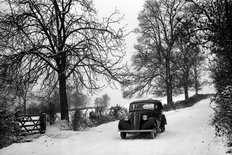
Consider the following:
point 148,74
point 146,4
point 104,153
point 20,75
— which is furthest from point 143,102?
point 146,4

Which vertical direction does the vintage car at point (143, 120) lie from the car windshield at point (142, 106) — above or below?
below

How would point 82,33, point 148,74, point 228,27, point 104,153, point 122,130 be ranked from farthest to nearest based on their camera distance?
point 148,74
point 82,33
point 122,130
point 228,27
point 104,153

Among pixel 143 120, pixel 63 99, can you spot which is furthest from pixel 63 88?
pixel 143 120

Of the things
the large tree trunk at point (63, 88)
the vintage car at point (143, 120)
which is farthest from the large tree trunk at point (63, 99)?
the vintage car at point (143, 120)

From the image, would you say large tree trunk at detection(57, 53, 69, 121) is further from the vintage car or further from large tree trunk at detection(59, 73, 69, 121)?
the vintage car

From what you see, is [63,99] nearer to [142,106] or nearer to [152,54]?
[142,106]

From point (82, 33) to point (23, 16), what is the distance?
366 centimetres

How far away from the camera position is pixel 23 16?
13938 mm

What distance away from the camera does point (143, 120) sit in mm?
11070

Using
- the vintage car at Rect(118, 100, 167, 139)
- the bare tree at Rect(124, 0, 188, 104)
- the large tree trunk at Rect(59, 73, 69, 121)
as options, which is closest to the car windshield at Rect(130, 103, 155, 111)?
the vintage car at Rect(118, 100, 167, 139)

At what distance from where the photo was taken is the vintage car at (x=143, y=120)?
10388 mm

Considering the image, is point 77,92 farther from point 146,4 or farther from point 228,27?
point 146,4

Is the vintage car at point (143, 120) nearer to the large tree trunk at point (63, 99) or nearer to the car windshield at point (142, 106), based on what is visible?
the car windshield at point (142, 106)

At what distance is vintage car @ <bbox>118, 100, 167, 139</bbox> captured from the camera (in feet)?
34.1
